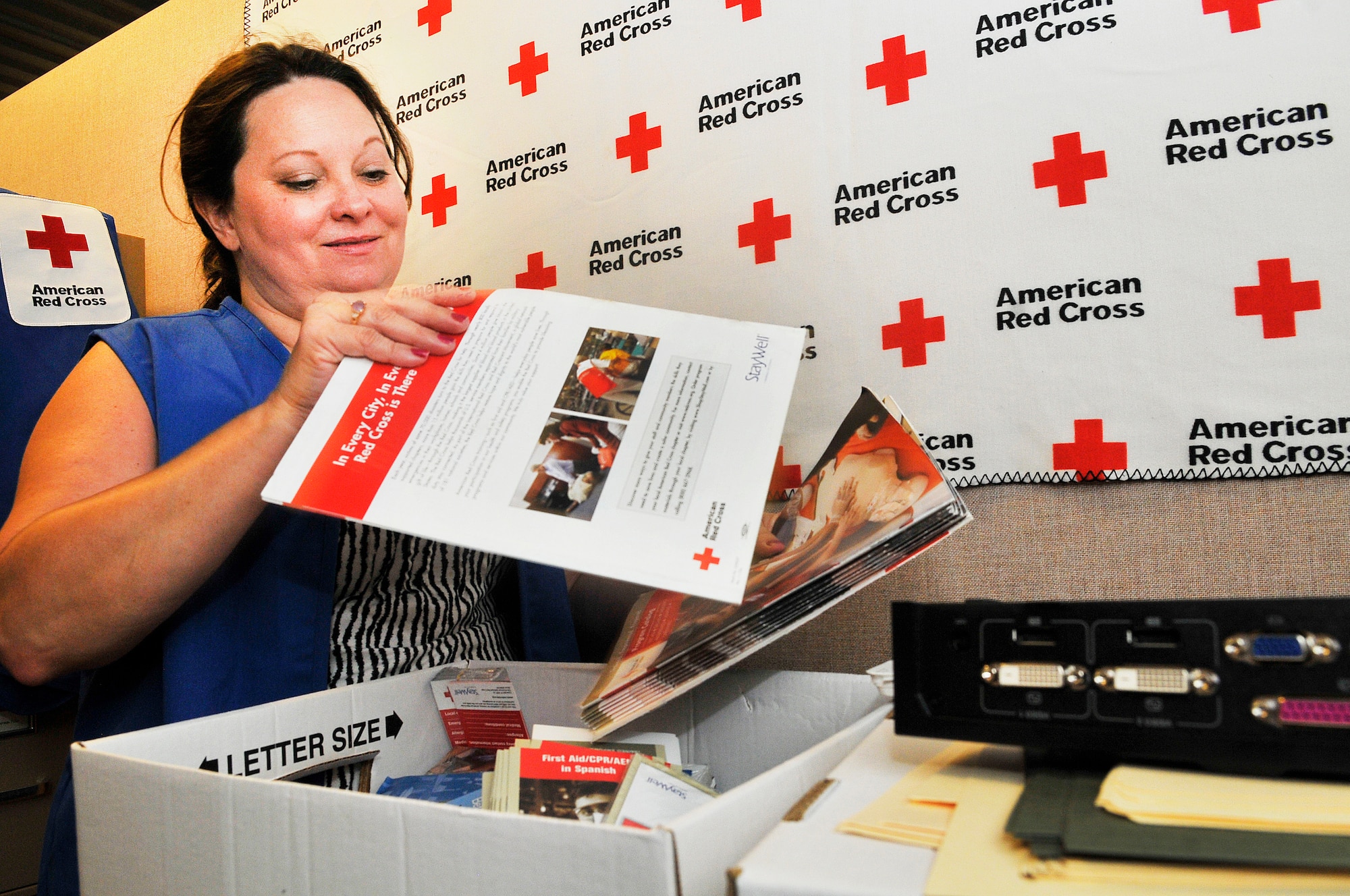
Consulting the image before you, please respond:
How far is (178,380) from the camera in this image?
2.72 feet

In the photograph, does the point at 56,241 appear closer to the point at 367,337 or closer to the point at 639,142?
the point at 639,142

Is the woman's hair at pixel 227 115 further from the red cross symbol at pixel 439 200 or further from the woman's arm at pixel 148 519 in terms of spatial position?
the woman's arm at pixel 148 519

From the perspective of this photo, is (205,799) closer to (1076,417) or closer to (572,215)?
(1076,417)

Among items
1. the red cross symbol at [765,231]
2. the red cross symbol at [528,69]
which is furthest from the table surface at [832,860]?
the red cross symbol at [528,69]

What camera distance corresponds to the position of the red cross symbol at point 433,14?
138 centimetres

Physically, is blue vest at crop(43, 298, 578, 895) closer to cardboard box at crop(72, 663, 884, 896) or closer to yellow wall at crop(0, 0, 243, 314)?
cardboard box at crop(72, 663, 884, 896)

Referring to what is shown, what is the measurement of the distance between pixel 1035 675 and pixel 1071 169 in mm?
612

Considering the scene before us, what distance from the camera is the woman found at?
667mm

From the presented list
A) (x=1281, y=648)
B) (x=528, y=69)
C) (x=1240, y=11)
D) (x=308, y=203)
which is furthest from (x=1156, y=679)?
(x=528, y=69)

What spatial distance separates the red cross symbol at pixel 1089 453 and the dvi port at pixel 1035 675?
1.58 ft

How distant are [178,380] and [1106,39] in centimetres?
96

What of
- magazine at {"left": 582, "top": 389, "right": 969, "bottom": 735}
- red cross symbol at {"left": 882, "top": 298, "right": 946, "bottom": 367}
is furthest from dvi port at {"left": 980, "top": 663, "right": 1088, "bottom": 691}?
red cross symbol at {"left": 882, "top": 298, "right": 946, "bottom": 367}

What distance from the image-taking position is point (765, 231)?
102 centimetres

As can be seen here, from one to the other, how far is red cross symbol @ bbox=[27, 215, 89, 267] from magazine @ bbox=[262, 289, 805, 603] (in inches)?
43.3
